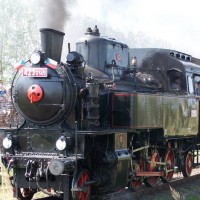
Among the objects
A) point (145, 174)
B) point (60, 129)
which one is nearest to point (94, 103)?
point (60, 129)

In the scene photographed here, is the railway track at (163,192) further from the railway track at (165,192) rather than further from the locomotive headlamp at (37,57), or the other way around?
the locomotive headlamp at (37,57)

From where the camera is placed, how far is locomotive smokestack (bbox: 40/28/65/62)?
7.56m

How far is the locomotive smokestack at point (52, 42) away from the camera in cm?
756

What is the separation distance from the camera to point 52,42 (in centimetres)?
765

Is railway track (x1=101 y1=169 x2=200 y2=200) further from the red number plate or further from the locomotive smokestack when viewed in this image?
the locomotive smokestack

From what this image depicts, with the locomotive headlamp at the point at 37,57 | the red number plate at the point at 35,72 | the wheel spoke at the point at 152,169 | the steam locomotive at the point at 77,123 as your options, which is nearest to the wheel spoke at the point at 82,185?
the steam locomotive at the point at 77,123

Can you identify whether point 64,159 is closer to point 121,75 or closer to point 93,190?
point 93,190

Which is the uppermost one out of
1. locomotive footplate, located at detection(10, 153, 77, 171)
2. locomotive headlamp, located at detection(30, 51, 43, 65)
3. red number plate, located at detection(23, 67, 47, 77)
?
locomotive headlamp, located at detection(30, 51, 43, 65)

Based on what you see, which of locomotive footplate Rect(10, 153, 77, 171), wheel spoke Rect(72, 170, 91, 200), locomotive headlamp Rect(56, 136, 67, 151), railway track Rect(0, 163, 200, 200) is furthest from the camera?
railway track Rect(0, 163, 200, 200)

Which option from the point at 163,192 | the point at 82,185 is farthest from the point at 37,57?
the point at 163,192

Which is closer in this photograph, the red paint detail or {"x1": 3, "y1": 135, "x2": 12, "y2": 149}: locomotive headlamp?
the red paint detail

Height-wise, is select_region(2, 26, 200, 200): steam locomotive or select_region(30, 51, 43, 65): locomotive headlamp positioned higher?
select_region(30, 51, 43, 65): locomotive headlamp

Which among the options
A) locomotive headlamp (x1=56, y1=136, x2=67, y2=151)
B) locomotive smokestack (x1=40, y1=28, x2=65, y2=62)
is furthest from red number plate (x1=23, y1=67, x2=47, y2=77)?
locomotive headlamp (x1=56, y1=136, x2=67, y2=151)

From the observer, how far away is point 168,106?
9.48 m
